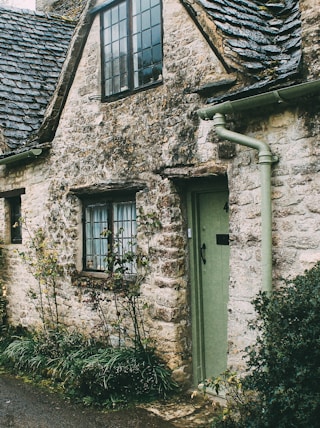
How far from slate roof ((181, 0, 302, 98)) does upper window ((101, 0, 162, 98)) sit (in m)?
0.86

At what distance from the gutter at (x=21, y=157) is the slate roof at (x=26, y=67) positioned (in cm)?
45

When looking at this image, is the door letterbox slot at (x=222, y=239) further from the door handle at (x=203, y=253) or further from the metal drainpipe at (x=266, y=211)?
the metal drainpipe at (x=266, y=211)

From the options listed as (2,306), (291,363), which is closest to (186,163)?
(291,363)

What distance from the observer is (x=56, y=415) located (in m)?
6.15

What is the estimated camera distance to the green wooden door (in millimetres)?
6465

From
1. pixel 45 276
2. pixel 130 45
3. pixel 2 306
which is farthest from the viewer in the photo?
pixel 2 306

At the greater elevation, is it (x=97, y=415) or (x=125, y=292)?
(x=125, y=292)

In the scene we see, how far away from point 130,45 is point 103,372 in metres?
4.36

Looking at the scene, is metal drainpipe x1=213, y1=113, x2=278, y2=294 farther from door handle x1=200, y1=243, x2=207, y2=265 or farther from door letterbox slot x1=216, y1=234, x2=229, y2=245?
door handle x1=200, y1=243, x2=207, y2=265

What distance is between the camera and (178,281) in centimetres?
664

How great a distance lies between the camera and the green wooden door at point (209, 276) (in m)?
6.46

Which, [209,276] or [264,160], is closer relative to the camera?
[264,160]

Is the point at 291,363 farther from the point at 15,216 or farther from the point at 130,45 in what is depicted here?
the point at 15,216

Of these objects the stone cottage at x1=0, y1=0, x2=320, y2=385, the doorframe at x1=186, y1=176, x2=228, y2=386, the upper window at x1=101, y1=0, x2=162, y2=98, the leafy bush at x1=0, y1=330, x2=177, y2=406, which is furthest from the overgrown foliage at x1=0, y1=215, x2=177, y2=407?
the upper window at x1=101, y1=0, x2=162, y2=98
